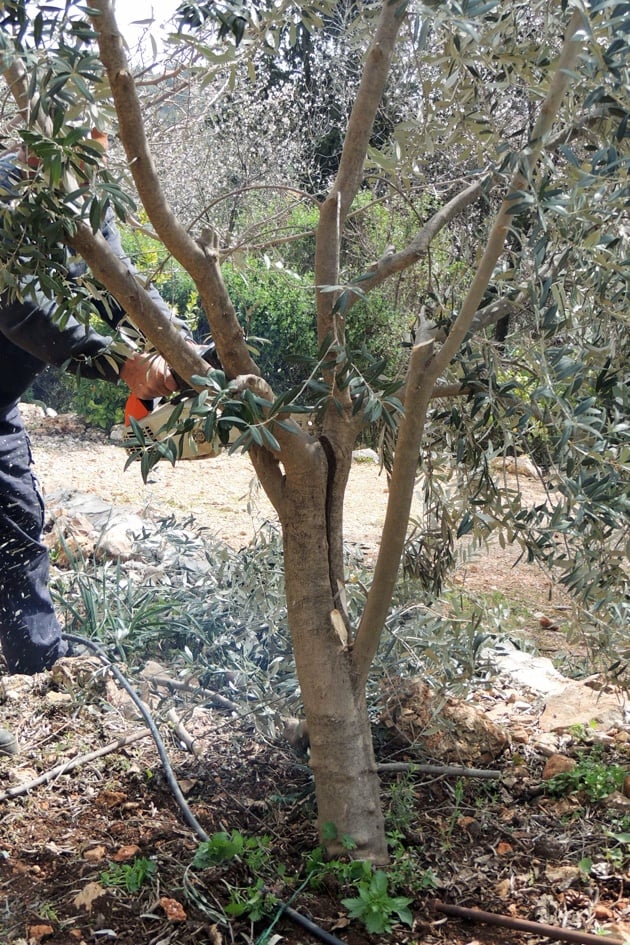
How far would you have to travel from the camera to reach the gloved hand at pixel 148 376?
264 cm

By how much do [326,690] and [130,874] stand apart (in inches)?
25.8

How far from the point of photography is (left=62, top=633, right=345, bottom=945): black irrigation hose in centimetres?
211

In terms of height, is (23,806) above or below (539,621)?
below

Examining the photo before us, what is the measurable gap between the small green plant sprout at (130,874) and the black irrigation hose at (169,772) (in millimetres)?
183

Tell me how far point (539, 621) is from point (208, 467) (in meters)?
4.08

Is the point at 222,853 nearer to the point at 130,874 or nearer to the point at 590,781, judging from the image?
the point at 130,874

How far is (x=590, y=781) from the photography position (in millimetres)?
2695

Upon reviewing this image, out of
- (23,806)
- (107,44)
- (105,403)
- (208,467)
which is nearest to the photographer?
(107,44)

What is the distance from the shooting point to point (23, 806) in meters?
2.70

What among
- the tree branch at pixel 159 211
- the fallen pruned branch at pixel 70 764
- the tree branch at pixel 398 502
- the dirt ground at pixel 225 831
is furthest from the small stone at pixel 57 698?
the tree branch at pixel 159 211

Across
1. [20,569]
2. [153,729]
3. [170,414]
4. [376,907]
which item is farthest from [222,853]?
[20,569]

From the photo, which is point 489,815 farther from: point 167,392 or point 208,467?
point 208,467

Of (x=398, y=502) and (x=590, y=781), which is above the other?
(x=398, y=502)

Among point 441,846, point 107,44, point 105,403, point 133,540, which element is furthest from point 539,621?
point 105,403
